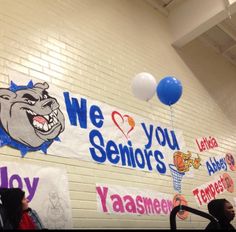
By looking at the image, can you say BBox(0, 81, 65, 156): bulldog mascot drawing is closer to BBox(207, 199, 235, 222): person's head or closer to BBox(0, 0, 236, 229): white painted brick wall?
BBox(0, 0, 236, 229): white painted brick wall

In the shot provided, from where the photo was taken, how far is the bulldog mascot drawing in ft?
9.12

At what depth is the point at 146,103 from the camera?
4.29 meters

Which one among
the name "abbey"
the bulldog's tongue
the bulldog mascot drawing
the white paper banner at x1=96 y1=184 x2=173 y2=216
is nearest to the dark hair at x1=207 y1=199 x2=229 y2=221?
the white paper banner at x1=96 y1=184 x2=173 y2=216

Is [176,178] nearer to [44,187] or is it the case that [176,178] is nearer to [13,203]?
[44,187]

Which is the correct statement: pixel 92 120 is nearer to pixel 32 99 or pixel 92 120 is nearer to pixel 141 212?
pixel 32 99

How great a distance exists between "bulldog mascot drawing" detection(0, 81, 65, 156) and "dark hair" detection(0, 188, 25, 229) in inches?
18.1

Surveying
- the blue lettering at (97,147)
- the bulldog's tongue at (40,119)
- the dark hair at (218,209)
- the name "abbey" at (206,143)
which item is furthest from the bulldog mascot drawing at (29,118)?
the name "abbey" at (206,143)

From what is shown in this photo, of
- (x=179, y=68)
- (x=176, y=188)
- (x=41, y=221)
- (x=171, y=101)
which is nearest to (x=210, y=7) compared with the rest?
→ (x=179, y=68)

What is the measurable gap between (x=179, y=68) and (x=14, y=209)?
3560mm

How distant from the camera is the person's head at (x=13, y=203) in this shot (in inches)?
88.7

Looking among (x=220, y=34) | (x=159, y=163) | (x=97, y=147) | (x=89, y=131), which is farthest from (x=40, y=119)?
(x=220, y=34)

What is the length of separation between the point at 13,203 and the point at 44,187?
53cm

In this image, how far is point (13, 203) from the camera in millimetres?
2307

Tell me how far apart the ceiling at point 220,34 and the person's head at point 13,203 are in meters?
3.69
